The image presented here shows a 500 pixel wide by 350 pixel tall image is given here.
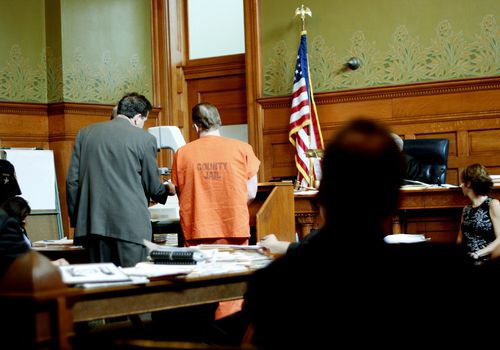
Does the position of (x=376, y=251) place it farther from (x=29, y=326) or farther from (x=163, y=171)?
(x=163, y=171)

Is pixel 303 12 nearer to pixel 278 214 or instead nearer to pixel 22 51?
pixel 22 51

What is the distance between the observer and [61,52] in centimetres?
743

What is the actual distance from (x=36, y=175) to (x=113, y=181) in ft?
11.9

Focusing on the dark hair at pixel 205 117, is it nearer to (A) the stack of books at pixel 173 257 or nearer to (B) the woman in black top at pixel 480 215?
(A) the stack of books at pixel 173 257

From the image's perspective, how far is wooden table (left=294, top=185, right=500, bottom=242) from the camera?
5.28 m

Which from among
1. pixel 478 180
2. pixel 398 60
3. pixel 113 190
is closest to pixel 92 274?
pixel 113 190

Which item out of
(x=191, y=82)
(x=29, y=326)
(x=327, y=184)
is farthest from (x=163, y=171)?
(x=191, y=82)

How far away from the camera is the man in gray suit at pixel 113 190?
12.3 feet

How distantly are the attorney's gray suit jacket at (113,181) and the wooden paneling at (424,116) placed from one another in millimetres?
3870

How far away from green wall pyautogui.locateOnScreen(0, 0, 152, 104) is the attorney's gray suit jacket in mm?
3755

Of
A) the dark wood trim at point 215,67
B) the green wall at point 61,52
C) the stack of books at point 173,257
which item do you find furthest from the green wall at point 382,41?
the stack of books at point 173,257

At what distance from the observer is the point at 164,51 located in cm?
812

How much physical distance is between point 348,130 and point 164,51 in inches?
272

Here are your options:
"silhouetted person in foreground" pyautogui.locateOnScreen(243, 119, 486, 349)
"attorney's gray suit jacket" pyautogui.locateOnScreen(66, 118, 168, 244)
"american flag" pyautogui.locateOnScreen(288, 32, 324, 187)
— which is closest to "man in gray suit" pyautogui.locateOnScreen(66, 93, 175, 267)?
"attorney's gray suit jacket" pyautogui.locateOnScreen(66, 118, 168, 244)
